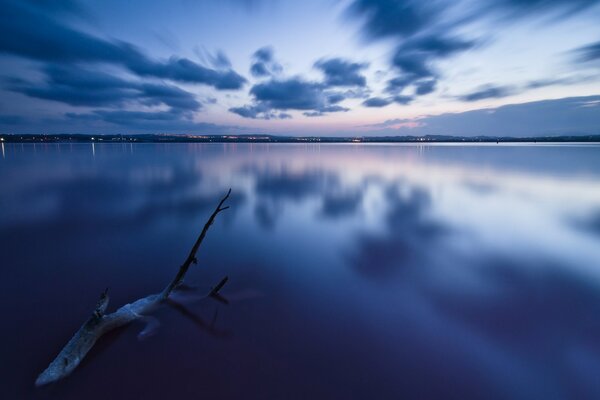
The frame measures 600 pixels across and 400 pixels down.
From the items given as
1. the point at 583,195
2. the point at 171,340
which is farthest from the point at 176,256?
the point at 583,195

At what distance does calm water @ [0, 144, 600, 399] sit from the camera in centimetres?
386

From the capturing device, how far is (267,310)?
543 centimetres

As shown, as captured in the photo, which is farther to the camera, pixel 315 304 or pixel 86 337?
pixel 315 304

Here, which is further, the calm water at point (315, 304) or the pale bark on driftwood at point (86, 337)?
the calm water at point (315, 304)

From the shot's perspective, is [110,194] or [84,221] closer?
[84,221]

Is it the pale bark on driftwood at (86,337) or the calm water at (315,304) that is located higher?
the pale bark on driftwood at (86,337)

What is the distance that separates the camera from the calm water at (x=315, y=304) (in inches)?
152

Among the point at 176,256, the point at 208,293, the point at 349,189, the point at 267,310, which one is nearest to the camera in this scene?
the point at 267,310

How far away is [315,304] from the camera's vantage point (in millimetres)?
5645

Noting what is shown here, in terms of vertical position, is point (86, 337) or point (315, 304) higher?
point (86, 337)

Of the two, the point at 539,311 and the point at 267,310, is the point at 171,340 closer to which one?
the point at 267,310

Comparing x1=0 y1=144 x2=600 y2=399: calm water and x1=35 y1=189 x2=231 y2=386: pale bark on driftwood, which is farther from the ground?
x1=35 y1=189 x2=231 y2=386: pale bark on driftwood

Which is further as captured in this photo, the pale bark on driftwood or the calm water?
the calm water

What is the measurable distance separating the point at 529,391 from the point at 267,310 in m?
4.17
